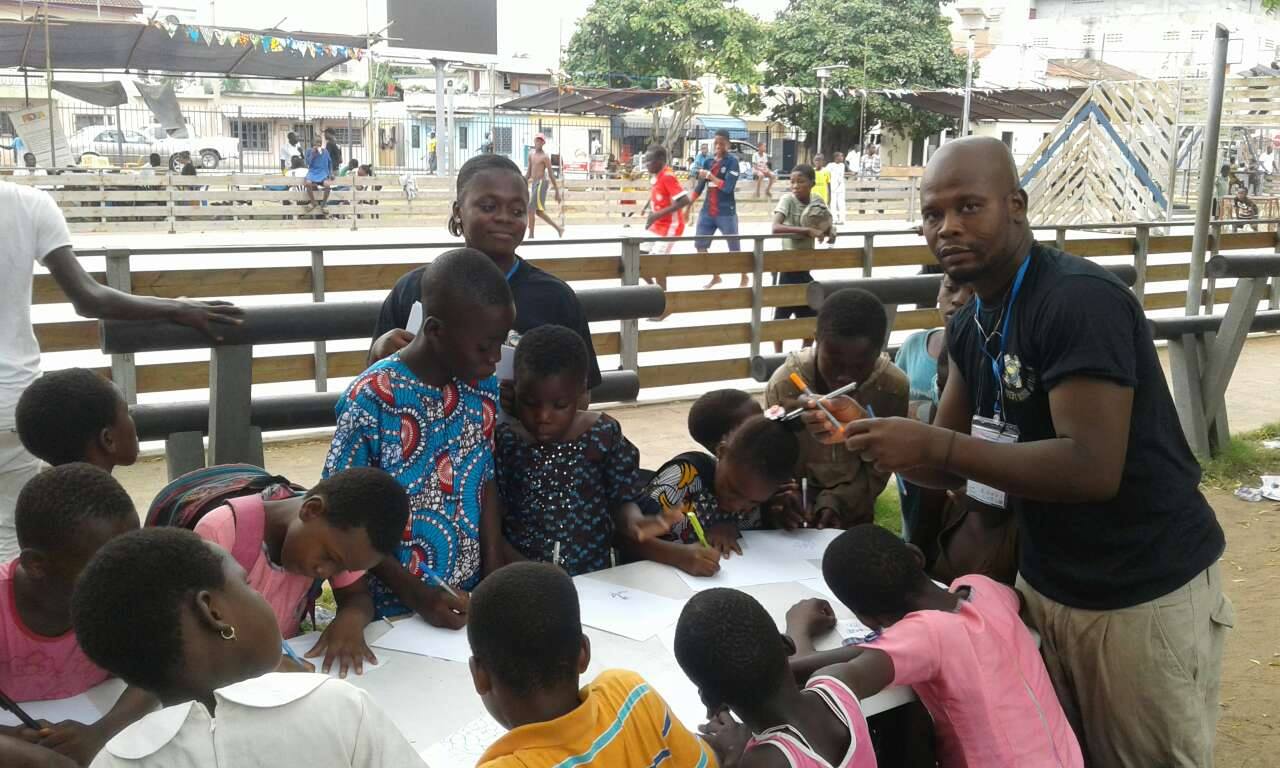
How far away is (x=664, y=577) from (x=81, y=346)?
454 centimetres

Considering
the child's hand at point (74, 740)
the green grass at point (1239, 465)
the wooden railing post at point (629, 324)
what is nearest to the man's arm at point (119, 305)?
the child's hand at point (74, 740)

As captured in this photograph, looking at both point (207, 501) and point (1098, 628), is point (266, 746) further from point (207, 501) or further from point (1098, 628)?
point (1098, 628)

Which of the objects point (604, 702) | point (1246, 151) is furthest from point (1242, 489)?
point (1246, 151)

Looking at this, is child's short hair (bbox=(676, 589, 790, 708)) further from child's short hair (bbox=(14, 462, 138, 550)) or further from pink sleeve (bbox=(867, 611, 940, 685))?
child's short hair (bbox=(14, 462, 138, 550))

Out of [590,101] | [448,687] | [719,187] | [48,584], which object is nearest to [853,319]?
[448,687]

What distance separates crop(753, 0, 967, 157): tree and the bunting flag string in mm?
23396

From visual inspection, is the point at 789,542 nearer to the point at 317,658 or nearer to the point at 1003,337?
the point at 1003,337

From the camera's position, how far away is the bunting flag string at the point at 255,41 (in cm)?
1452

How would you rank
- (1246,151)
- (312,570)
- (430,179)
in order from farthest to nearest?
(1246,151), (430,179), (312,570)

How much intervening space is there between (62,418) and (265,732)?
152 centimetres

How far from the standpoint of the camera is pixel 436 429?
103 inches

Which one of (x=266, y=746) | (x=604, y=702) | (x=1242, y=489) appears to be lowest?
(x=1242, y=489)

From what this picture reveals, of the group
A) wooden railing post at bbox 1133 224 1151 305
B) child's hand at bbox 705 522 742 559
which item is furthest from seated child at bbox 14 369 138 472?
wooden railing post at bbox 1133 224 1151 305

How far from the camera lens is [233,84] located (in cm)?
4022
